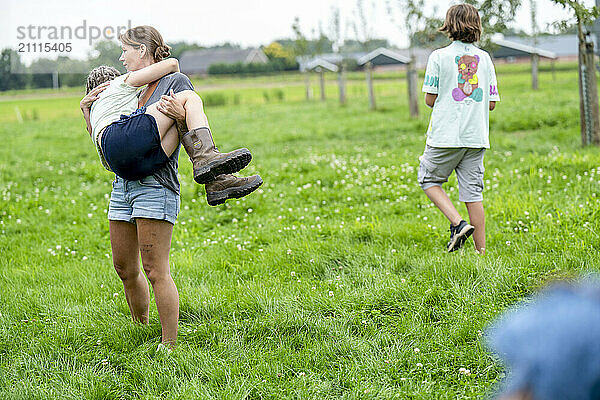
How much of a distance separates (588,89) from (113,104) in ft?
26.4

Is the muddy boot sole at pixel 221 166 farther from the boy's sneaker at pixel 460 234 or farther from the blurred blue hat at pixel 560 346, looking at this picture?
the blurred blue hat at pixel 560 346

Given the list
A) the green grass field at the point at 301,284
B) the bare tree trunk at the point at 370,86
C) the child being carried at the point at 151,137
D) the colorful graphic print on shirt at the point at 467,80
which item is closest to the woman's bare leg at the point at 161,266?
the green grass field at the point at 301,284

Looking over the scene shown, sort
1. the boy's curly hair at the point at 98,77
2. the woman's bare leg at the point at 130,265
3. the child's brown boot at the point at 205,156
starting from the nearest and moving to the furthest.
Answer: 1. the child's brown boot at the point at 205,156
2. the woman's bare leg at the point at 130,265
3. the boy's curly hair at the point at 98,77

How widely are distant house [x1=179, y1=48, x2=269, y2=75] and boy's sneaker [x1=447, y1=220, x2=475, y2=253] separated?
84.3 meters

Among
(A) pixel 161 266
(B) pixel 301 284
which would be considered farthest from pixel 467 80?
(A) pixel 161 266

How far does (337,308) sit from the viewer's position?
4328mm

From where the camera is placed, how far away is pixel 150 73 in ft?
12.0

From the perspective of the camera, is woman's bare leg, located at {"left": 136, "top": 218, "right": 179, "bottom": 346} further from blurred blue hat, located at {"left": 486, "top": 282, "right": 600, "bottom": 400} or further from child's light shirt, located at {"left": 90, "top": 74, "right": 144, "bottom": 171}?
blurred blue hat, located at {"left": 486, "top": 282, "right": 600, "bottom": 400}

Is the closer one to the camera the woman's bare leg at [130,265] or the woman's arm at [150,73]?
the woman's arm at [150,73]

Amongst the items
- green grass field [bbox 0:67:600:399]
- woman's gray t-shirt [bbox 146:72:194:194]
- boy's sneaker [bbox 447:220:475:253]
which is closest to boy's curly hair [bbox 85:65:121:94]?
woman's gray t-shirt [bbox 146:72:194:194]

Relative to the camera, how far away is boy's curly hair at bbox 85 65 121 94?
410 cm

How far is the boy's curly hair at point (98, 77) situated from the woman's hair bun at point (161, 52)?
1.65 ft

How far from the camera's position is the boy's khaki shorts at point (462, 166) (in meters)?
5.27

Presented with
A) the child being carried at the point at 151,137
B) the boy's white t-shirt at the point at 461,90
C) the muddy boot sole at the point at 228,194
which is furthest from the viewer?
the boy's white t-shirt at the point at 461,90
